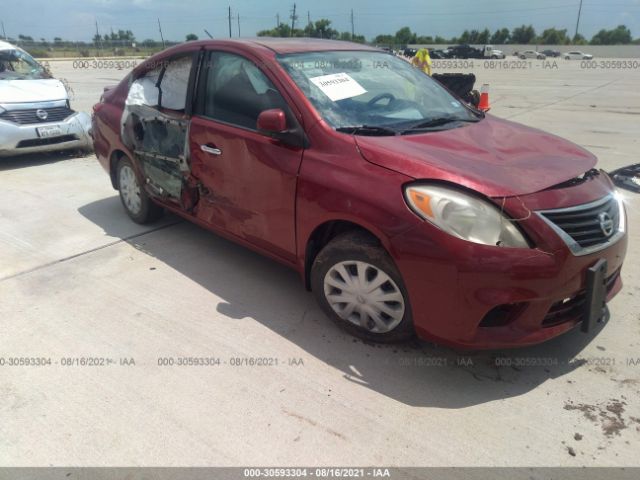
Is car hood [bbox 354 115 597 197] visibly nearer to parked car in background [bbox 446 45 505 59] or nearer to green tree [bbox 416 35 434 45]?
parked car in background [bbox 446 45 505 59]

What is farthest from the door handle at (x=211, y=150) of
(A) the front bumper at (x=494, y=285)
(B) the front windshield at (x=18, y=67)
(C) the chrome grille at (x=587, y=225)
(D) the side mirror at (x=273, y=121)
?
(B) the front windshield at (x=18, y=67)

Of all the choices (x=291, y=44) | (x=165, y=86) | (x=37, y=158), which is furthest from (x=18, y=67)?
(x=291, y=44)

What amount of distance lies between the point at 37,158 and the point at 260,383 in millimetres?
6673

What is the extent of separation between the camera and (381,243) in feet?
8.54

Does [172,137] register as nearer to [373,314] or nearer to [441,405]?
[373,314]

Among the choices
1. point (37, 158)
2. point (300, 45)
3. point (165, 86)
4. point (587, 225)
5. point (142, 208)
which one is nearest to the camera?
point (587, 225)

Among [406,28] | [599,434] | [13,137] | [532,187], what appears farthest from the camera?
[406,28]

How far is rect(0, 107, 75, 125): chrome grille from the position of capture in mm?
6703

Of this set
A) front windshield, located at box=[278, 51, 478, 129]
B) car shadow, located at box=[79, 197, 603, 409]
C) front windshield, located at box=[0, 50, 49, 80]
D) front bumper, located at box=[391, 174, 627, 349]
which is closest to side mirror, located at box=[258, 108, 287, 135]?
front windshield, located at box=[278, 51, 478, 129]

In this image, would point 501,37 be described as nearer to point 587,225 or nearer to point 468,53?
point 468,53

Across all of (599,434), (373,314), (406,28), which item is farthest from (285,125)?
(406,28)

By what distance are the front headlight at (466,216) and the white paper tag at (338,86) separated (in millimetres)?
1018

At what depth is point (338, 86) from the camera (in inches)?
124

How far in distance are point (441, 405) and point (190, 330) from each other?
156cm
